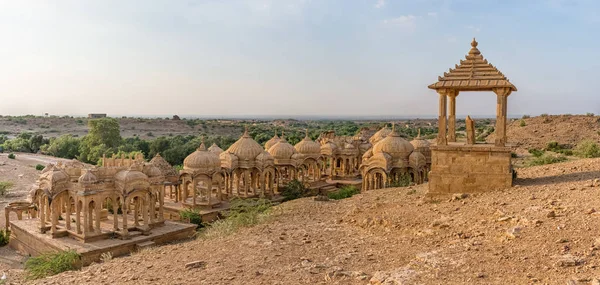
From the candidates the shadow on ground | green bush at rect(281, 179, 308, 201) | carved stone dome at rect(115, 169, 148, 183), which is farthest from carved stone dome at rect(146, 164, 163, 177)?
the shadow on ground

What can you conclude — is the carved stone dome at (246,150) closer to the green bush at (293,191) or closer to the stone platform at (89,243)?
the green bush at (293,191)

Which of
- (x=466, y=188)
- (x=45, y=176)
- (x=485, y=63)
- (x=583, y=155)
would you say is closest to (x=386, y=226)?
(x=466, y=188)

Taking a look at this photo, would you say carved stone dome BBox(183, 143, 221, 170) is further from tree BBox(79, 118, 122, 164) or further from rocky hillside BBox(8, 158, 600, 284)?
tree BBox(79, 118, 122, 164)

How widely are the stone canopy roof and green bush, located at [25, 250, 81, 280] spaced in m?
10.2

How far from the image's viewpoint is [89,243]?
14664mm

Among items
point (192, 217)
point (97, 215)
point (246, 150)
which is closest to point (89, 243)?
point (97, 215)

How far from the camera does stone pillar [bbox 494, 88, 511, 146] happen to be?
10.8 metres

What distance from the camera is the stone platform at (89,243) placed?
46.1 ft

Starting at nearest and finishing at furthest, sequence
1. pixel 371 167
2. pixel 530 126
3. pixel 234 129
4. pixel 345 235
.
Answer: pixel 345 235
pixel 371 167
pixel 530 126
pixel 234 129

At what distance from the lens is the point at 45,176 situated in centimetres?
1582

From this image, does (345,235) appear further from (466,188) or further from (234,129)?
(234,129)

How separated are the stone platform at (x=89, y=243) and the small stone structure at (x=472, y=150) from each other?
961 centimetres

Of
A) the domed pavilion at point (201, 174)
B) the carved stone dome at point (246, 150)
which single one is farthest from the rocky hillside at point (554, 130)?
the domed pavilion at point (201, 174)

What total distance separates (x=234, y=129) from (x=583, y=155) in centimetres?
7651
